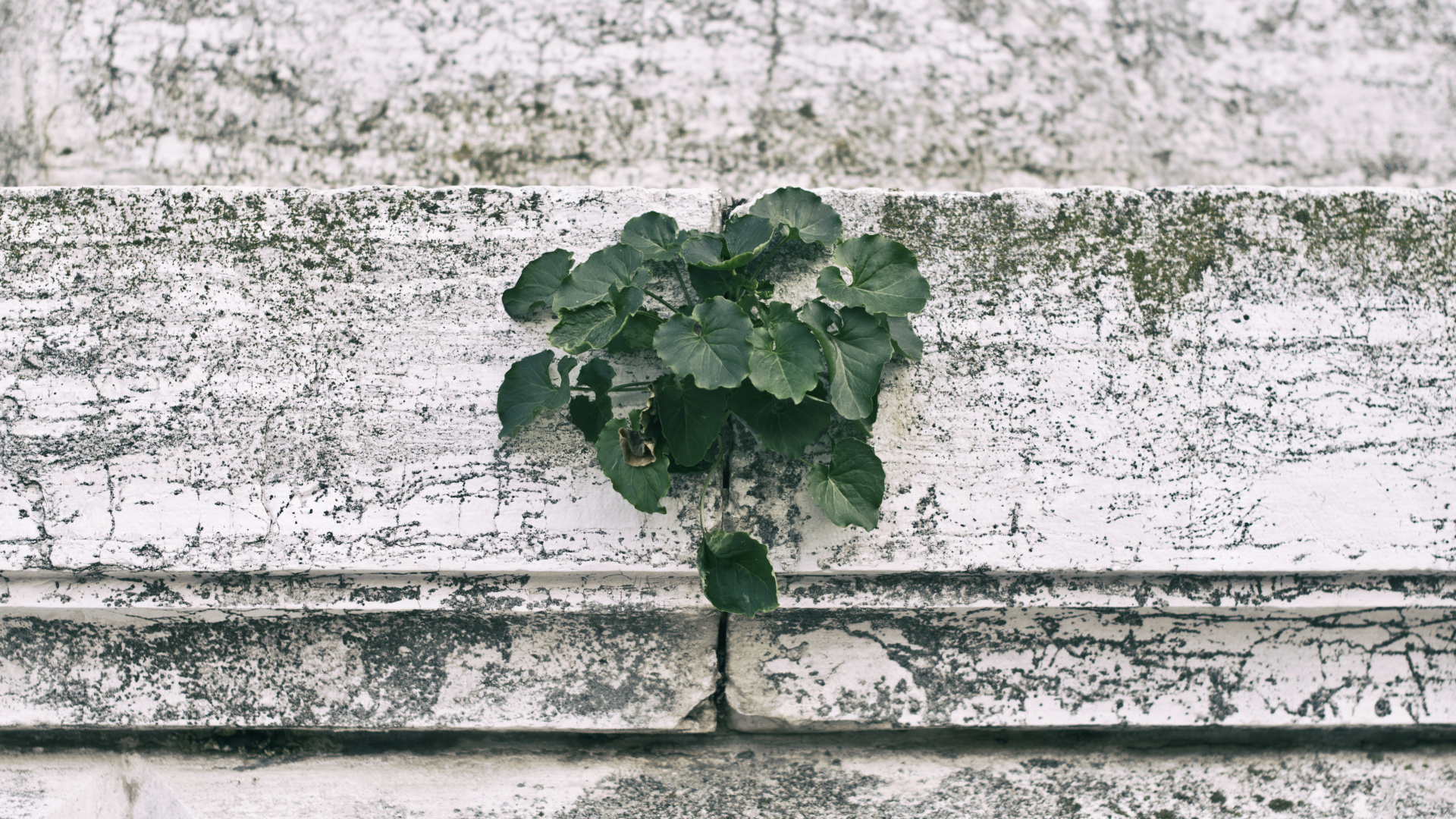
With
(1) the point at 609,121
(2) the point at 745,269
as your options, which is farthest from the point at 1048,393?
(1) the point at 609,121

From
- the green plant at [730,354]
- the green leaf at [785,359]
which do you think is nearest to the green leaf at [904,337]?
the green plant at [730,354]

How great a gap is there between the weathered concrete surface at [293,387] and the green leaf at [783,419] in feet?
0.59

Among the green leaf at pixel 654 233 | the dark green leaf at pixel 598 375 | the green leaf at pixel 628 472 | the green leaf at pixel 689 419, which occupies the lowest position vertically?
the green leaf at pixel 628 472

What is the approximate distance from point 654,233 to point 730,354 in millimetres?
246

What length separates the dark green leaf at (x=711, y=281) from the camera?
0.89 metres

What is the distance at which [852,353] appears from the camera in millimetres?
852

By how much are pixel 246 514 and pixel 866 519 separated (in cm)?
90

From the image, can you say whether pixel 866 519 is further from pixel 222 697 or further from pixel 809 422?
pixel 222 697

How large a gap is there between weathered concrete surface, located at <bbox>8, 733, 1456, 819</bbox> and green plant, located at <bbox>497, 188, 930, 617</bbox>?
48 cm

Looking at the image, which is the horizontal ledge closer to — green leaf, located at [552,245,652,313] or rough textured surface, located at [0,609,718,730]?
rough textured surface, located at [0,609,718,730]

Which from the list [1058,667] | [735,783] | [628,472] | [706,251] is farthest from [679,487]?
[1058,667]

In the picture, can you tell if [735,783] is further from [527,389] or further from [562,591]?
[527,389]

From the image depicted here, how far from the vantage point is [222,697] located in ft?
3.51

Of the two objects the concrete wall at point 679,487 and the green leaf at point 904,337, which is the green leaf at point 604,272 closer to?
the concrete wall at point 679,487
